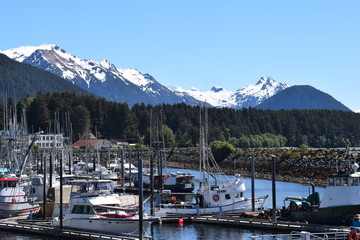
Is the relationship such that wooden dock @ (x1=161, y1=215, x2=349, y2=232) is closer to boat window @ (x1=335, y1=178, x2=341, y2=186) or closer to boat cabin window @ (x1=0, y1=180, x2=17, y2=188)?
boat window @ (x1=335, y1=178, x2=341, y2=186)

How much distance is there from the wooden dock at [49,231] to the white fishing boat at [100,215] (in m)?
0.68

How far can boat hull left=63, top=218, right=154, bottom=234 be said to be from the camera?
41250 millimetres

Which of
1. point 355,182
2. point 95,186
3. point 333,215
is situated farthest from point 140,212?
point 355,182

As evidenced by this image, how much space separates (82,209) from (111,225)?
3.00m

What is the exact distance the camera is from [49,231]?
44.6 meters

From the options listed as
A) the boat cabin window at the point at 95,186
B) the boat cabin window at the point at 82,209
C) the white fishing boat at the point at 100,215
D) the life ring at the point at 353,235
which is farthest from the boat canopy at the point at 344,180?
the boat cabin window at the point at 95,186

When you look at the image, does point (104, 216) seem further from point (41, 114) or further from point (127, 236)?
point (41, 114)

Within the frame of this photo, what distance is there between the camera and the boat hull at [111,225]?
41.2 m

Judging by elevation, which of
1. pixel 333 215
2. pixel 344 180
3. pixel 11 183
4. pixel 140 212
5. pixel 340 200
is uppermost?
pixel 344 180

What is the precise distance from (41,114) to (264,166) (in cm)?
9467

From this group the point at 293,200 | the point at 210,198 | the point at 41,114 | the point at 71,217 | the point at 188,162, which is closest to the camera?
the point at 71,217

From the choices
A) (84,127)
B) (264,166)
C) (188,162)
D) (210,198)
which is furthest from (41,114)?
(210,198)

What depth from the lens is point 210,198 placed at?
54031 mm

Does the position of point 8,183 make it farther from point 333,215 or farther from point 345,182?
point 345,182
